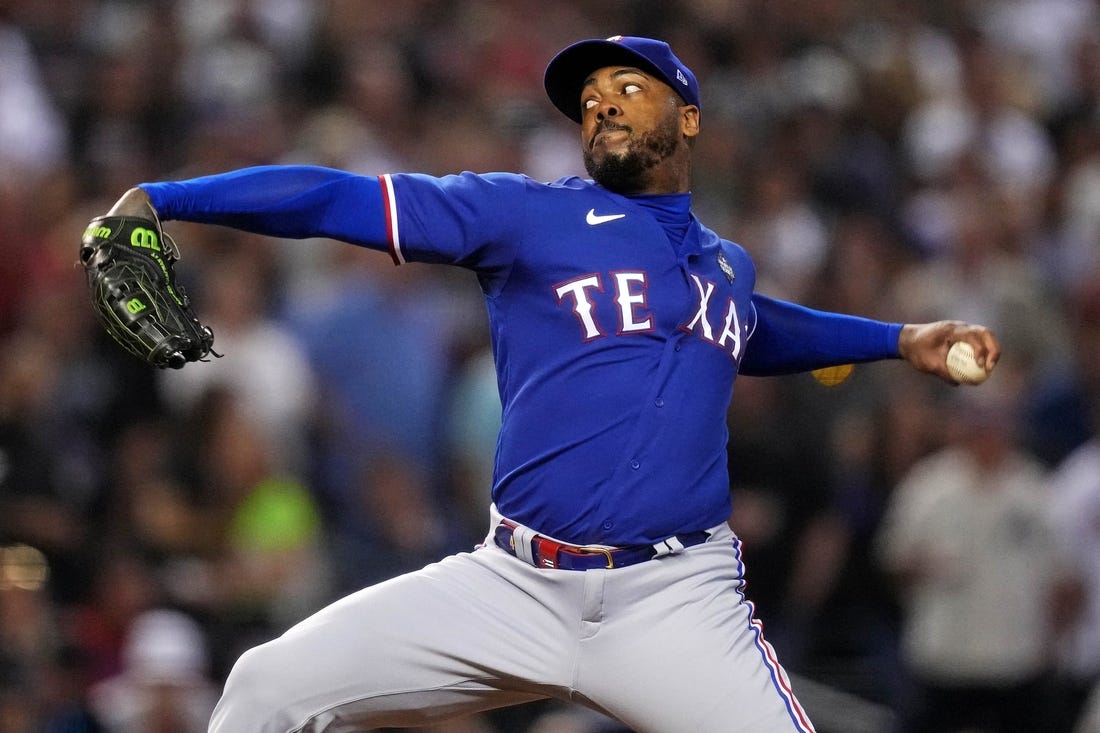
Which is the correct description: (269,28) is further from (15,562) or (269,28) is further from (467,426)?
(15,562)

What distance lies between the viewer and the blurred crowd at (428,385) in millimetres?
6688

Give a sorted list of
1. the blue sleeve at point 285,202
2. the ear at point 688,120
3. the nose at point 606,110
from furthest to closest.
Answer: the ear at point 688,120 → the nose at point 606,110 → the blue sleeve at point 285,202

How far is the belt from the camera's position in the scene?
3.94m

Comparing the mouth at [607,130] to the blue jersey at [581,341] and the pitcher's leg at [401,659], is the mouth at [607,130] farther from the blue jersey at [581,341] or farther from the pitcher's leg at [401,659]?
the pitcher's leg at [401,659]

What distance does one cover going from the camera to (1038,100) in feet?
35.2

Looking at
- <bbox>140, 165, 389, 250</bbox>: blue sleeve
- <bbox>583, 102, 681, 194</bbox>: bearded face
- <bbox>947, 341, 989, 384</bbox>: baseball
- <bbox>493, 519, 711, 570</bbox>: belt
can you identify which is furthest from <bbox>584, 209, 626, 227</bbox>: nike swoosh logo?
<bbox>947, 341, 989, 384</bbox>: baseball

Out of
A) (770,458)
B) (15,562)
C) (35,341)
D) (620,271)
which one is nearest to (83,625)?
(15,562)

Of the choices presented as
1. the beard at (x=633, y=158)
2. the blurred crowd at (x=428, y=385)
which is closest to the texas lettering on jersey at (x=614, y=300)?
the beard at (x=633, y=158)

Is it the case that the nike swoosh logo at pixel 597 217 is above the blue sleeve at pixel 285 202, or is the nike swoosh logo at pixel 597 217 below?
below

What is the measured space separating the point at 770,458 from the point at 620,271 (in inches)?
134

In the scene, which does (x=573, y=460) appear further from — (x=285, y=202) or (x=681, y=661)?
(x=285, y=202)

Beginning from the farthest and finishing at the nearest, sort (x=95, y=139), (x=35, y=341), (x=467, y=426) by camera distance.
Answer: (x=95, y=139)
(x=467, y=426)
(x=35, y=341)

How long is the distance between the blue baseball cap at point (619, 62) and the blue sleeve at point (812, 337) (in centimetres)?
62

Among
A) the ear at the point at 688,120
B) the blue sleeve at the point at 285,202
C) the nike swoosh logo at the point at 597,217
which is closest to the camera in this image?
the blue sleeve at the point at 285,202
